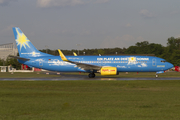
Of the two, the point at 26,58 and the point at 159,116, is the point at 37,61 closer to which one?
the point at 26,58

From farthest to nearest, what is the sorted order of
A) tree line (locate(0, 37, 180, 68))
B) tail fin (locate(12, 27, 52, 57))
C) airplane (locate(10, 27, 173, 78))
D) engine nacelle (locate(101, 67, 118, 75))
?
tree line (locate(0, 37, 180, 68)) < tail fin (locate(12, 27, 52, 57)) < airplane (locate(10, 27, 173, 78)) < engine nacelle (locate(101, 67, 118, 75))

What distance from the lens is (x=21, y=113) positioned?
12055 mm

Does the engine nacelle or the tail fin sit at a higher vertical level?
the tail fin

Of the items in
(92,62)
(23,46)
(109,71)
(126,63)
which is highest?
(23,46)

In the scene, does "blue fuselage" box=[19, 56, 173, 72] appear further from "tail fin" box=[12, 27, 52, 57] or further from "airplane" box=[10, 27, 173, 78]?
"tail fin" box=[12, 27, 52, 57]

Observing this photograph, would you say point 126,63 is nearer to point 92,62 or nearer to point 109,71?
point 109,71

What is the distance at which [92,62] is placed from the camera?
131ft

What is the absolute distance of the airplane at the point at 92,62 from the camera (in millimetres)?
38500

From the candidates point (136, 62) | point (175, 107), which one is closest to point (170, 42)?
point (136, 62)

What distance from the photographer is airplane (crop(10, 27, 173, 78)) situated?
38500mm

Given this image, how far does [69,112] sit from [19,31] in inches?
1358

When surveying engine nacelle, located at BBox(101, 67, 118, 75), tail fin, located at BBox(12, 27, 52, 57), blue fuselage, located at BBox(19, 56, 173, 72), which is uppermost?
tail fin, located at BBox(12, 27, 52, 57)

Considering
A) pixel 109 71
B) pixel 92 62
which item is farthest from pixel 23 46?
pixel 109 71

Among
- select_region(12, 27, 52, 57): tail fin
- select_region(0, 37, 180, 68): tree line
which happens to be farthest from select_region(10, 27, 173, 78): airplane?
select_region(0, 37, 180, 68): tree line
